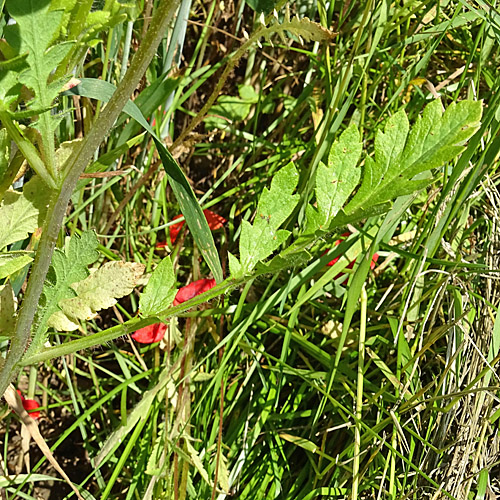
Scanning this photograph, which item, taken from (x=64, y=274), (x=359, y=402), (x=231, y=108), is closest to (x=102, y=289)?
(x=64, y=274)

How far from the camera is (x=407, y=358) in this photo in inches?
37.9

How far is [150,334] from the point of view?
3.15 feet

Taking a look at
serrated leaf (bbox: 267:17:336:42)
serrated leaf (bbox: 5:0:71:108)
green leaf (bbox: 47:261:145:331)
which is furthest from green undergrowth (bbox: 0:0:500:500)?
serrated leaf (bbox: 5:0:71:108)

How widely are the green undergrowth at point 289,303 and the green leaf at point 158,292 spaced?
12 cm

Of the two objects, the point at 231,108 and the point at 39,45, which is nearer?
the point at 39,45

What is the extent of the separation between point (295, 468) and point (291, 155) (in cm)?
56

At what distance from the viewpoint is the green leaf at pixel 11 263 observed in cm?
56

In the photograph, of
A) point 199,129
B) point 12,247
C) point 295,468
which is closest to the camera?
point 12,247

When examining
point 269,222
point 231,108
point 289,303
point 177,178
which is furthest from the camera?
point 231,108

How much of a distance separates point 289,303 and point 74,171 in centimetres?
65

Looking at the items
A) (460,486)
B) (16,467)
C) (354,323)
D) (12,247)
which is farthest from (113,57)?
(460,486)

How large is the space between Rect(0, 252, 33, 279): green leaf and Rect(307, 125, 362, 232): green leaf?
27 cm

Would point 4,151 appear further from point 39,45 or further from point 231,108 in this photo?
point 231,108

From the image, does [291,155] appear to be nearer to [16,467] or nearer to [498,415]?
[498,415]
